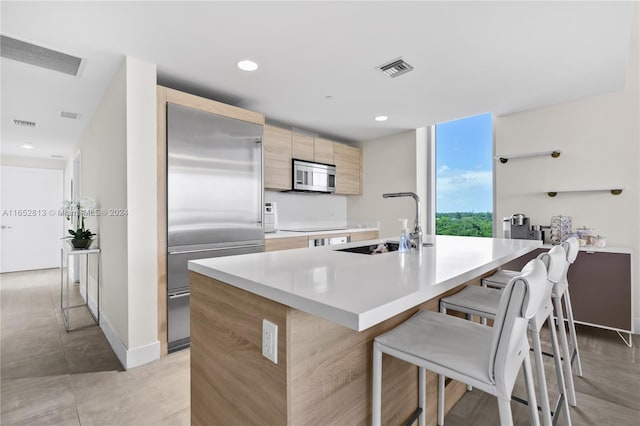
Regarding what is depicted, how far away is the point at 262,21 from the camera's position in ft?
6.02

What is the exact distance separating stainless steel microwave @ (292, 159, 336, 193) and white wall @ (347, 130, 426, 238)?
2.30 feet

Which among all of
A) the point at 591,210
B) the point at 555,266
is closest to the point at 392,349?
the point at 555,266

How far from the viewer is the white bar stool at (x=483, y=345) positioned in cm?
85

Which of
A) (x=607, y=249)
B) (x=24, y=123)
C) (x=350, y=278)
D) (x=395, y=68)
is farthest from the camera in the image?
(x=24, y=123)

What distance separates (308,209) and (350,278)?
3599 millimetres

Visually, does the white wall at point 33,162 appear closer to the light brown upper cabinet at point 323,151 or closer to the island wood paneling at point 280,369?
the light brown upper cabinet at point 323,151

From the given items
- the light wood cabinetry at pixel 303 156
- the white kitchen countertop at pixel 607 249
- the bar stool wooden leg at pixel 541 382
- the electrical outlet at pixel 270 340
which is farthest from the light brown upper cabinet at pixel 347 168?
the electrical outlet at pixel 270 340

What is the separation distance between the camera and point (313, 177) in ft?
13.4

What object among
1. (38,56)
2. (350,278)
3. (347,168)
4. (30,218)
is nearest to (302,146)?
(347,168)

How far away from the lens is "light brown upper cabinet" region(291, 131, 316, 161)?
3.87 m

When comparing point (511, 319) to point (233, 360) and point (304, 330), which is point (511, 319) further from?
point (233, 360)

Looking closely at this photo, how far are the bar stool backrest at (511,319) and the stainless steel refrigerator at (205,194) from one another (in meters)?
2.30

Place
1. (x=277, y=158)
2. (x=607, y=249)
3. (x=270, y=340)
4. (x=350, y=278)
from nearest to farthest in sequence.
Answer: (x=270, y=340) < (x=350, y=278) < (x=607, y=249) < (x=277, y=158)

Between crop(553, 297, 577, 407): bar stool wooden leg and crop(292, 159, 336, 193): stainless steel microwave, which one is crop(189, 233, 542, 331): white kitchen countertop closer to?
crop(553, 297, 577, 407): bar stool wooden leg
